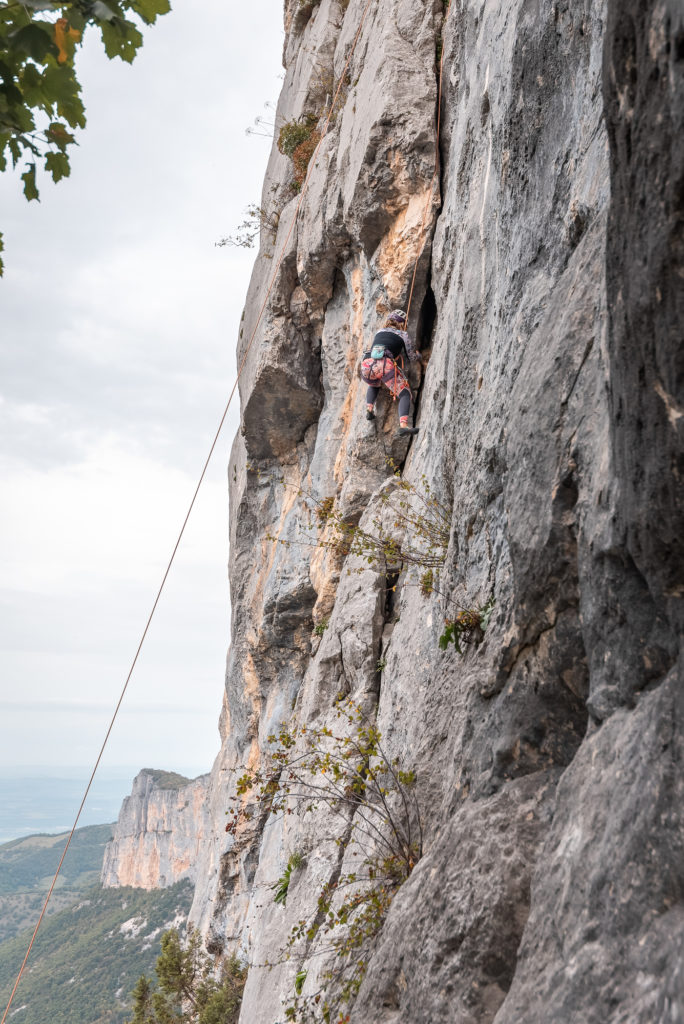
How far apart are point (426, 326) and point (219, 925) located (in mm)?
12746

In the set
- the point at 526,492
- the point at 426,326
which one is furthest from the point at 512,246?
the point at 426,326

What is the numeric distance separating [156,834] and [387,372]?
71.9m

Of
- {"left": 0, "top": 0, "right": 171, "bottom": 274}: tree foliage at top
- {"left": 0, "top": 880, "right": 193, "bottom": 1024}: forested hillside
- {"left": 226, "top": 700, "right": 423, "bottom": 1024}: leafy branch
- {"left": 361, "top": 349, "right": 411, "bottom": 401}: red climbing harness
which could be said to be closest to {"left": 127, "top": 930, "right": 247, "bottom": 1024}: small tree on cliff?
{"left": 226, "top": 700, "right": 423, "bottom": 1024}: leafy branch

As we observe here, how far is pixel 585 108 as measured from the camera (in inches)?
166

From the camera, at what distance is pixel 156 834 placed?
69.8 meters

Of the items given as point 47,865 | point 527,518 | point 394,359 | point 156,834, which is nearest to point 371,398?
point 394,359

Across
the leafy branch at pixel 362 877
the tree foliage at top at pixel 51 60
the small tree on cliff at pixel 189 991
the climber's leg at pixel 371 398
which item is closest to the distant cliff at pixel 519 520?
the leafy branch at pixel 362 877

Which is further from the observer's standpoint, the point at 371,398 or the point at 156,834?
the point at 156,834

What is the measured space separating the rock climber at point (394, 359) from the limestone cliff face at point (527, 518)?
258 millimetres

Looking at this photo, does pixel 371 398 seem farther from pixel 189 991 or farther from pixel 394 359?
pixel 189 991

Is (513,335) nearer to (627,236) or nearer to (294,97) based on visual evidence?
(627,236)

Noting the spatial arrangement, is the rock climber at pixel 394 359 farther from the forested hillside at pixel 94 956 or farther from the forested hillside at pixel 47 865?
the forested hillside at pixel 47 865

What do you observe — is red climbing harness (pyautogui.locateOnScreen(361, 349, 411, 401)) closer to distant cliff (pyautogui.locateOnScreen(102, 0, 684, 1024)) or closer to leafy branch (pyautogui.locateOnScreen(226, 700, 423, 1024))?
distant cliff (pyautogui.locateOnScreen(102, 0, 684, 1024))

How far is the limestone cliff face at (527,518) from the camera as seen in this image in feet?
7.39
